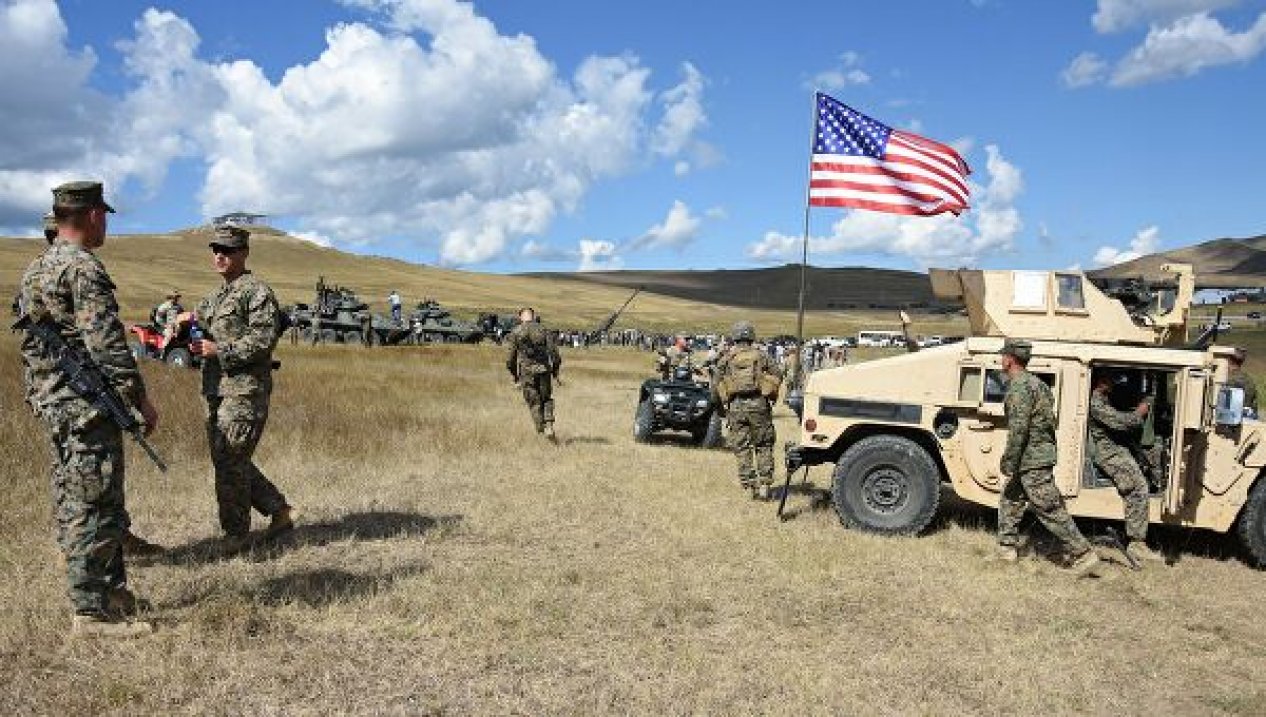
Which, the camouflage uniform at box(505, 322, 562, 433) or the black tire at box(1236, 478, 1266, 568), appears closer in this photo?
the black tire at box(1236, 478, 1266, 568)

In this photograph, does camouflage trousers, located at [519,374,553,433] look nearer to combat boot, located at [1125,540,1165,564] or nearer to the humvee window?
the humvee window

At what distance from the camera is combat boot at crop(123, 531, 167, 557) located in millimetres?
6625

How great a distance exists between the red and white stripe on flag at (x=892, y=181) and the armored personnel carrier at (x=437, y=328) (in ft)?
96.7

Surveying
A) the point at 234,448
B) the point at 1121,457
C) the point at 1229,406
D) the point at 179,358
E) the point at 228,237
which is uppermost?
the point at 228,237

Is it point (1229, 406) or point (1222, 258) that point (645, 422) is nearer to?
point (1229, 406)

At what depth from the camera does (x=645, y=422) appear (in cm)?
1428

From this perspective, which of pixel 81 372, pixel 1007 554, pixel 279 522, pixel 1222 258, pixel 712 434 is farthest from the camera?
pixel 1222 258

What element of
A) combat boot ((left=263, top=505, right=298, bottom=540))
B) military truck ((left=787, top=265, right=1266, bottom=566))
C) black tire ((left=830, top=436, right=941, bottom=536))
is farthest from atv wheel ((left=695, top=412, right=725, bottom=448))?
combat boot ((left=263, top=505, right=298, bottom=540))

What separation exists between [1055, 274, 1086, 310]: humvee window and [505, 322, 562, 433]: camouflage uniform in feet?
21.7

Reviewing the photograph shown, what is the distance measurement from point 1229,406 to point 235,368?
7.11 meters

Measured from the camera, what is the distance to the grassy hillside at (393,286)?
242 ft

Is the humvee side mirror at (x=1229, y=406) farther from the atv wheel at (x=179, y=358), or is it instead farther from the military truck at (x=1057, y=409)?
the atv wheel at (x=179, y=358)

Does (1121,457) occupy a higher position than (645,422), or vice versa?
(1121,457)

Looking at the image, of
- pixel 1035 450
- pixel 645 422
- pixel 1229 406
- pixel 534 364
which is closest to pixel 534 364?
pixel 534 364
